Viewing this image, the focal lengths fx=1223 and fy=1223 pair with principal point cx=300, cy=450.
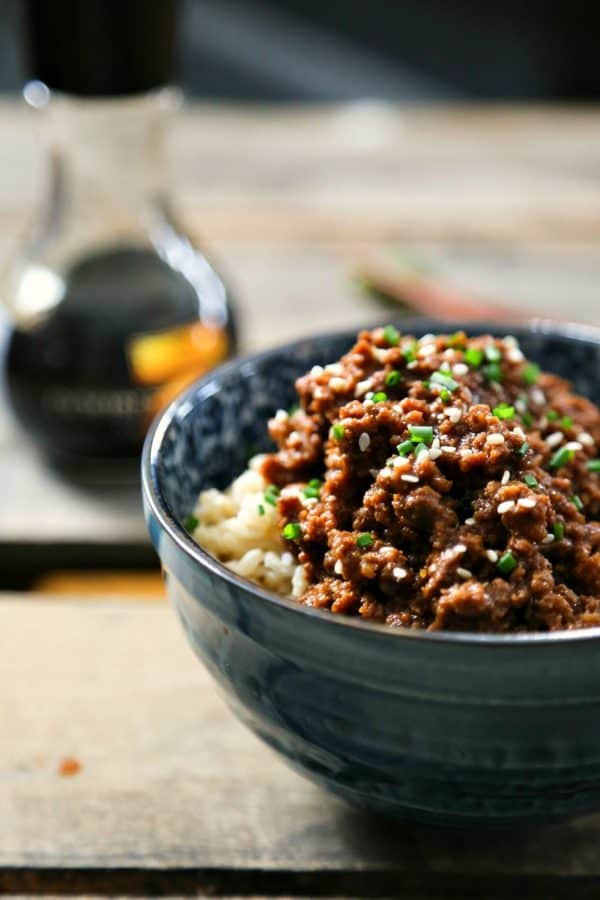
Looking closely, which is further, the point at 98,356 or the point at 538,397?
the point at 98,356

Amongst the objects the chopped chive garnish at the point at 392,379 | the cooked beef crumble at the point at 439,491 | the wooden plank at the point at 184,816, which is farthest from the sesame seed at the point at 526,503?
the wooden plank at the point at 184,816

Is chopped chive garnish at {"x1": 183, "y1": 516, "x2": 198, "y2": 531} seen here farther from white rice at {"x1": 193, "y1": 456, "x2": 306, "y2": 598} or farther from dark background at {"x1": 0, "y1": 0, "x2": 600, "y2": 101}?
dark background at {"x1": 0, "y1": 0, "x2": 600, "y2": 101}

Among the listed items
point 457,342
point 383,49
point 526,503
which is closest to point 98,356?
point 457,342

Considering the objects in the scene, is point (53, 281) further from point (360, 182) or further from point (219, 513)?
point (360, 182)

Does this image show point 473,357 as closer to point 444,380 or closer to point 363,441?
point 444,380

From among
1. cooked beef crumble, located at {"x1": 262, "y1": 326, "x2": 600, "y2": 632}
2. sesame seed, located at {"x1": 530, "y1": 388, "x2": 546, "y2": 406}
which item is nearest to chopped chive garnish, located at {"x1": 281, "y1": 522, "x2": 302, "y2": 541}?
cooked beef crumble, located at {"x1": 262, "y1": 326, "x2": 600, "y2": 632}

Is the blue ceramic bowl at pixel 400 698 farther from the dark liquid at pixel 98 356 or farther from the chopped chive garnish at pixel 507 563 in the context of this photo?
the dark liquid at pixel 98 356

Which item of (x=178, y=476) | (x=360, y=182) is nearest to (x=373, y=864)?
(x=178, y=476)
